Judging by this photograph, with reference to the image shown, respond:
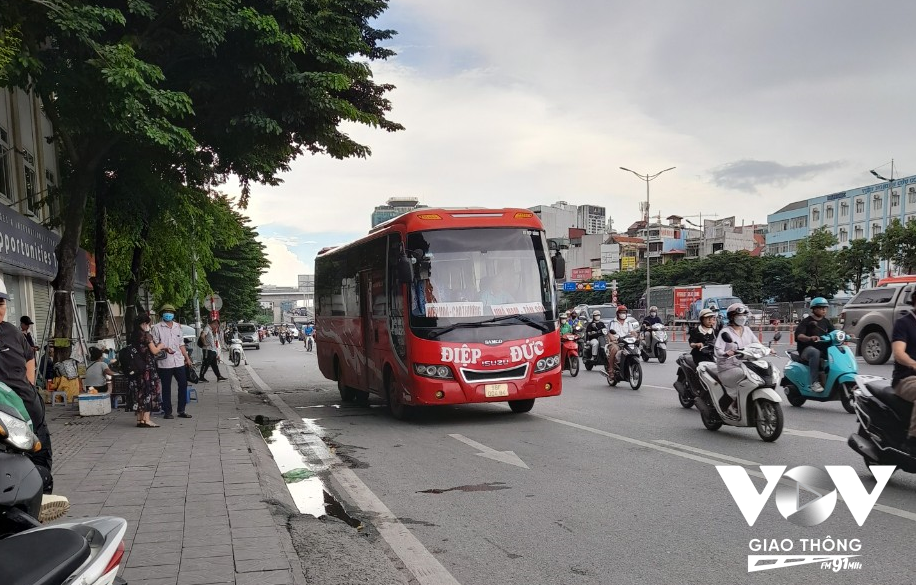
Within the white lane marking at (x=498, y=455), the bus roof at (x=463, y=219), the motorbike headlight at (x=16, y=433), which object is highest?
the bus roof at (x=463, y=219)

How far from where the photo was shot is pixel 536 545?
17.6ft

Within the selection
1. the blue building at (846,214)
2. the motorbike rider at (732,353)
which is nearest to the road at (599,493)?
the motorbike rider at (732,353)

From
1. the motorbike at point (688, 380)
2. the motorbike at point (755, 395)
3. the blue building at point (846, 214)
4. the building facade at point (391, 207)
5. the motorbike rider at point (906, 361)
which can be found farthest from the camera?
the building facade at point (391, 207)

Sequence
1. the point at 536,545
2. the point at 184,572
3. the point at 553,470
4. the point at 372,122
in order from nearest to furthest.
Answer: the point at 184,572 < the point at 536,545 < the point at 553,470 < the point at 372,122

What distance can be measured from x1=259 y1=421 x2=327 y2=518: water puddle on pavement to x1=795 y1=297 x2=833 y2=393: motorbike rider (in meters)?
7.36

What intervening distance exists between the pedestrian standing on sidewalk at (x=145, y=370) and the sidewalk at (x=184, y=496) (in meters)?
0.32

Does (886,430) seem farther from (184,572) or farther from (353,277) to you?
(353,277)

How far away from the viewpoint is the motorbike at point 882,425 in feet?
20.7

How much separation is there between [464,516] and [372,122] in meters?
10.6

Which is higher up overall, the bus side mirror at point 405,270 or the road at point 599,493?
the bus side mirror at point 405,270

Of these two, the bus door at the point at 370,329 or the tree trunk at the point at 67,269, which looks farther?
the tree trunk at the point at 67,269

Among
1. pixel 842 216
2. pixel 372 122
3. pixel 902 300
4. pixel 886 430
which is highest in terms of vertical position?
pixel 842 216

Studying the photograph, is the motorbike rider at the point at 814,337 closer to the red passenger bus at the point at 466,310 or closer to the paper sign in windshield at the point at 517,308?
the red passenger bus at the point at 466,310

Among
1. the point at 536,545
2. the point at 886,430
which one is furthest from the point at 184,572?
the point at 886,430
